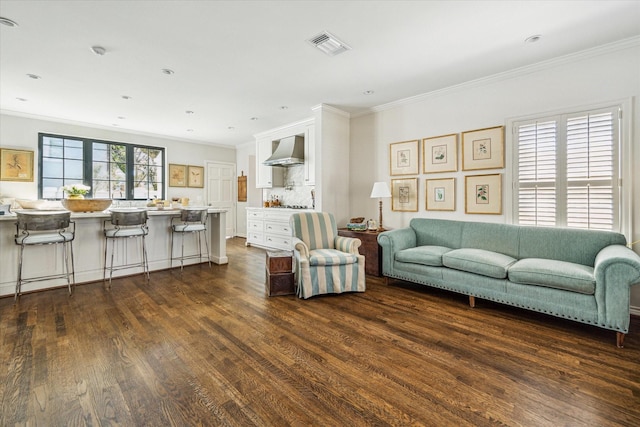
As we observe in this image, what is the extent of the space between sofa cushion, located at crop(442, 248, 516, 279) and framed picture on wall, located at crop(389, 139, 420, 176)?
5.49 feet

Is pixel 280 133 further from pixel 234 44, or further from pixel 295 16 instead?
pixel 295 16

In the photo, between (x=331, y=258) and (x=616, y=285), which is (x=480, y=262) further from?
(x=331, y=258)

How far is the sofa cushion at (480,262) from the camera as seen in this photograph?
2.85 m

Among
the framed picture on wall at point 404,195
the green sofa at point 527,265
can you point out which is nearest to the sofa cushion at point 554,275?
the green sofa at point 527,265

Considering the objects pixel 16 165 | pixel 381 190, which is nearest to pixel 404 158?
pixel 381 190

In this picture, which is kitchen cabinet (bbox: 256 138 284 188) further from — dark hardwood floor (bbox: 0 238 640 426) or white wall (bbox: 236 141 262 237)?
dark hardwood floor (bbox: 0 238 640 426)

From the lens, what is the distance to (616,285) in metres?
2.25

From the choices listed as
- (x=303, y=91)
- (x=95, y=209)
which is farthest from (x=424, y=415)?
(x=95, y=209)

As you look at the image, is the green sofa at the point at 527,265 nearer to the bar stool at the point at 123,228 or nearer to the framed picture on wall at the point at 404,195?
the framed picture on wall at the point at 404,195

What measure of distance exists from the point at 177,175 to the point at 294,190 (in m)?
3.21

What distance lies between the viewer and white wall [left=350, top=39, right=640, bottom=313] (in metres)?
2.88

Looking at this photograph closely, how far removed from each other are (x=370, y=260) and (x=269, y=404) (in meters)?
2.92

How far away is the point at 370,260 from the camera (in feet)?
14.1

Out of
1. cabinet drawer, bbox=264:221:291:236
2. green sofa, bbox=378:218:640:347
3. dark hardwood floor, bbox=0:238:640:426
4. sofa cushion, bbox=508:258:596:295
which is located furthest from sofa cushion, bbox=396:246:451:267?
cabinet drawer, bbox=264:221:291:236
